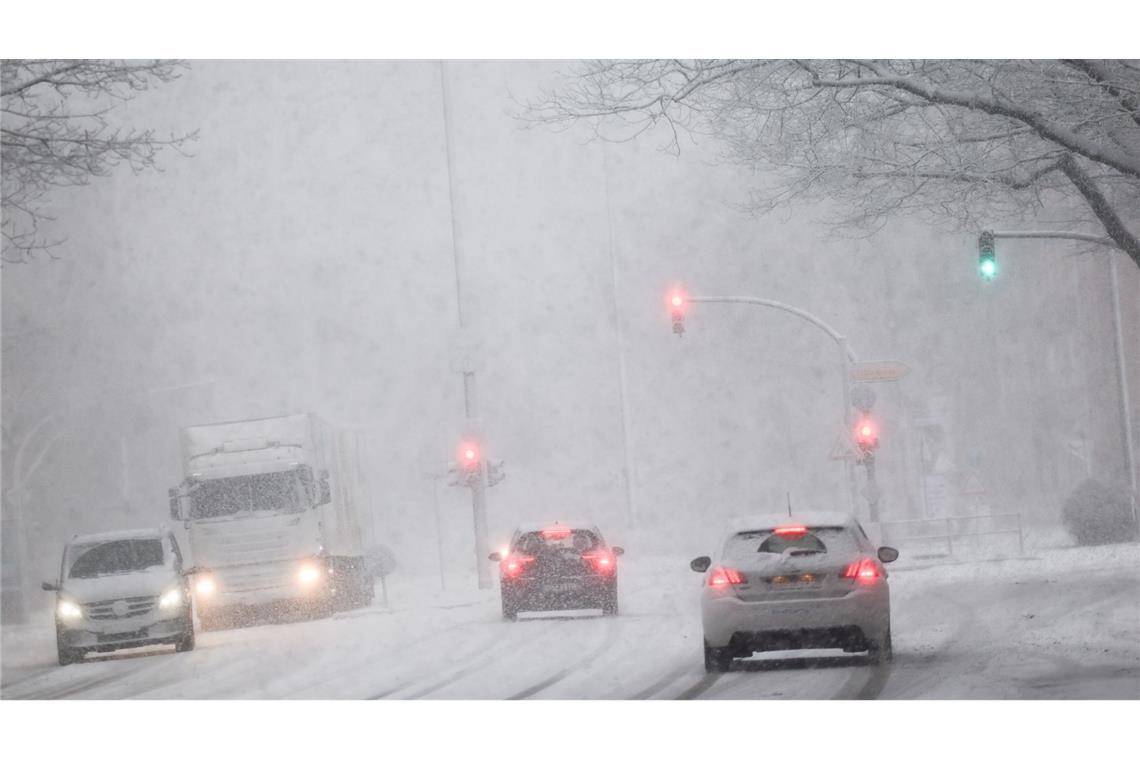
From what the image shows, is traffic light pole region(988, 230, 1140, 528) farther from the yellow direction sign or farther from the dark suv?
the dark suv

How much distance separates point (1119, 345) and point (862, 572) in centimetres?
984

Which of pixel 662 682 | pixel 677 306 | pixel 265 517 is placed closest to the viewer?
pixel 662 682

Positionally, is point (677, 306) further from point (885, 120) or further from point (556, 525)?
point (885, 120)

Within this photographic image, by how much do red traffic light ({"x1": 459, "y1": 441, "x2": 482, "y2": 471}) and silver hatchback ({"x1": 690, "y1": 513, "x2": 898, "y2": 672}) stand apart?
6415 millimetres

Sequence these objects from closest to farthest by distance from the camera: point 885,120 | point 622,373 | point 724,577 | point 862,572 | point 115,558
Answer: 1. point 862,572
2. point 724,577
3. point 885,120
4. point 115,558
5. point 622,373

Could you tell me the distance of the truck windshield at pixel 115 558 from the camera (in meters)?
22.4

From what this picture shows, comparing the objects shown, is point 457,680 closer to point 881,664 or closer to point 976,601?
point 881,664

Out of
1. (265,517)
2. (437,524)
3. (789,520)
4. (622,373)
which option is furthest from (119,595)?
(789,520)

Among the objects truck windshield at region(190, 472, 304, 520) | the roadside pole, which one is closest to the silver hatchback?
the roadside pole

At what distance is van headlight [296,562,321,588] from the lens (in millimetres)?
26328

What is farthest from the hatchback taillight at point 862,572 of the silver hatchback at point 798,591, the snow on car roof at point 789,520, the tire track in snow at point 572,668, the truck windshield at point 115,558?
the truck windshield at point 115,558

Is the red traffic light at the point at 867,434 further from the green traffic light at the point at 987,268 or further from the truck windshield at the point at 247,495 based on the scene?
the truck windshield at the point at 247,495

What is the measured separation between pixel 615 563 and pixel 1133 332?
27.9ft

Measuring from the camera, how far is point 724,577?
687 inches
